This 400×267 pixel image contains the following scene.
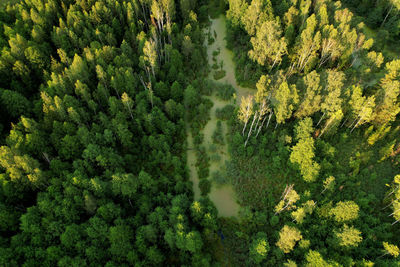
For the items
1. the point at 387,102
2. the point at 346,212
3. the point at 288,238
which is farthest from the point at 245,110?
the point at 387,102

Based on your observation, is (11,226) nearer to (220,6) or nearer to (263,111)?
(263,111)

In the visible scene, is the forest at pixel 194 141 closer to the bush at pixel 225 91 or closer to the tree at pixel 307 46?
the tree at pixel 307 46

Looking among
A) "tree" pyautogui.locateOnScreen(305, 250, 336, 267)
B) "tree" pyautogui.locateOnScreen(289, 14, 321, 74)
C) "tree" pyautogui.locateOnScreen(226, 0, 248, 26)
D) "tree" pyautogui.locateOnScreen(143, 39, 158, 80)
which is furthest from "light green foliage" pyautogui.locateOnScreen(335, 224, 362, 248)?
"tree" pyautogui.locateOnScreen(226, 0, 248, 26)

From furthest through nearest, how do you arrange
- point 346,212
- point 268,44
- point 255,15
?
point 255,15, point 268,44, point 346,212

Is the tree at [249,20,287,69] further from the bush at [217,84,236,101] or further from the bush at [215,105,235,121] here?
the bush at [215,105,235,121]

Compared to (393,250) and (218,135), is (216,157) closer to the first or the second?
(218,135)

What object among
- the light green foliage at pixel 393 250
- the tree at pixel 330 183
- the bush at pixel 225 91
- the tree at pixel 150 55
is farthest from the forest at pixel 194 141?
the tree at pixel 330 183

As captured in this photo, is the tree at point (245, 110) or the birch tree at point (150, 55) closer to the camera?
the tree at point (245, 110)
